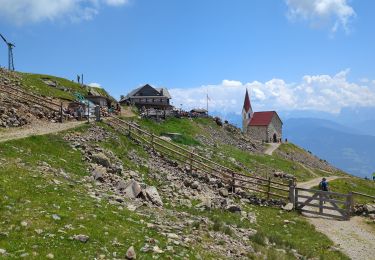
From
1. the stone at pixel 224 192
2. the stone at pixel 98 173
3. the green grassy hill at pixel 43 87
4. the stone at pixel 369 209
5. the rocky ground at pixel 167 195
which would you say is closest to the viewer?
the rocky ground at pixel 167 195

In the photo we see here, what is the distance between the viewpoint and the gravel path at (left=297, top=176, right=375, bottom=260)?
77.2 feet

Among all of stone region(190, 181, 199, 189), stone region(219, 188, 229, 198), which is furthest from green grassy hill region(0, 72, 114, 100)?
stone region(219, 188, 229, 198)

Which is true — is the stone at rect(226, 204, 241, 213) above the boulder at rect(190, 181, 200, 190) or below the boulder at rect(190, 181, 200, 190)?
below

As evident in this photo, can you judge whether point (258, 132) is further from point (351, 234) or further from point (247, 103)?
point (351, 234)

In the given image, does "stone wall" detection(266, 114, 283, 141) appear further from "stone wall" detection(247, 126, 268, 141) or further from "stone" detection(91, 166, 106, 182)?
"stone" detection(91, 166, 106, 182)

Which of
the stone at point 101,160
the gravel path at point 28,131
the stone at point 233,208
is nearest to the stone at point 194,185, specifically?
the stone at point 233,208

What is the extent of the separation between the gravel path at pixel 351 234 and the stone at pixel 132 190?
41.6 feet

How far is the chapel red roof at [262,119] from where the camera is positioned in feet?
378

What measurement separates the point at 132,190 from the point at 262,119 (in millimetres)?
97746

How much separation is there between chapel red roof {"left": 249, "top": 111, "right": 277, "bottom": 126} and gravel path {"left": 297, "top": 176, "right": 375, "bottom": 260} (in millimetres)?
84142

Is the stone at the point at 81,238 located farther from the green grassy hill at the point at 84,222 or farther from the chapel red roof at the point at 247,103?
the chapel red roof at the point at 247,103

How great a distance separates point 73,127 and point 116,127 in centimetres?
529

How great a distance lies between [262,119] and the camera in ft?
387

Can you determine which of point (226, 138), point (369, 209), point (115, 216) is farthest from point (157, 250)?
point (226, 138)
